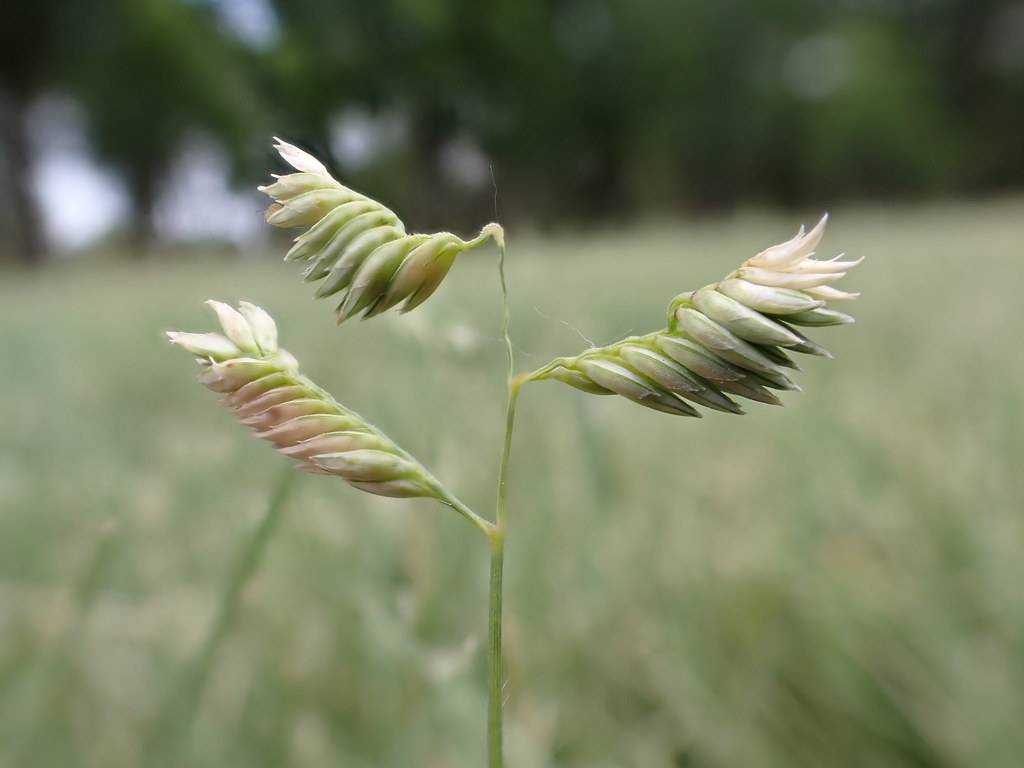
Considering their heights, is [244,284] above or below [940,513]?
above

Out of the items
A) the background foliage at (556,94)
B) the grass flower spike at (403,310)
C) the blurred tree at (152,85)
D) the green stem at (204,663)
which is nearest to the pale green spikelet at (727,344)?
the grass flower spike at (403,310)

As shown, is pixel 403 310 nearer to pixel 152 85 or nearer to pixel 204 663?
pixel 204 663

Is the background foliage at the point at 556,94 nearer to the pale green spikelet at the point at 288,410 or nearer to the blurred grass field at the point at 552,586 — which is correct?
the pale green spikelet at the point at 288,410

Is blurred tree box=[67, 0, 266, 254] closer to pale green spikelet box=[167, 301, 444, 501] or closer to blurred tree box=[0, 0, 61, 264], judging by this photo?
pale green spikelet box=[167, 301, 444, 501]

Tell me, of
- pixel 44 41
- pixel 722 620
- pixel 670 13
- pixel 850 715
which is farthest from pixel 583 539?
pixel 670 13

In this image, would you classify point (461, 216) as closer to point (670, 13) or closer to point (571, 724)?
point (571, 724)

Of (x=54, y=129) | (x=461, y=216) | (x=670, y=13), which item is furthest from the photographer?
(x=670, y=13)
